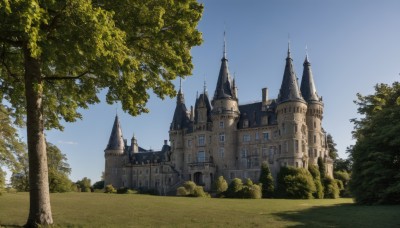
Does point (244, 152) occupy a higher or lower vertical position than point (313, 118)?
lower

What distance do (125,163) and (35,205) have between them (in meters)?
77.3

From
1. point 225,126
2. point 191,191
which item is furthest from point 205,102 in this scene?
point 191,191

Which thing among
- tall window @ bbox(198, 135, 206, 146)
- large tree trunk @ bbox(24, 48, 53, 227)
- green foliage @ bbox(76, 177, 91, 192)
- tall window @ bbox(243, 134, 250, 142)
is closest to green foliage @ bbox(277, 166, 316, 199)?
tall window @ bbox(243, 134, 250, 142)

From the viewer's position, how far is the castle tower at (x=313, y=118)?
64.1 m

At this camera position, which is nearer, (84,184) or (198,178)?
(198,178)

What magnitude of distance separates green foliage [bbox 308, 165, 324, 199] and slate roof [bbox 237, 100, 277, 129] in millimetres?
10226

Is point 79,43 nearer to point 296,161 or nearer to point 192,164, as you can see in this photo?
point 296,161

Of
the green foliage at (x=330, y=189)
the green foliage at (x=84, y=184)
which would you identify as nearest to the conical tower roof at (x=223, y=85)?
the green foliage at (x=330, y=189)

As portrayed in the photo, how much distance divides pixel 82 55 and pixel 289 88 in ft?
173

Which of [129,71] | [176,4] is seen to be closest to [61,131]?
[129,71]

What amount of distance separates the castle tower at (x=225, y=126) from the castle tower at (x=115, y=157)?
27.9m

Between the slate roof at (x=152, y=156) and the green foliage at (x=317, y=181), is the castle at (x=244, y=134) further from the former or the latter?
the slate roof at (x=152, y=156)

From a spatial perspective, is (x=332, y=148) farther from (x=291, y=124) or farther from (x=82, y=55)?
(x=82, y=55)

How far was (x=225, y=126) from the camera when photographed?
223ft
